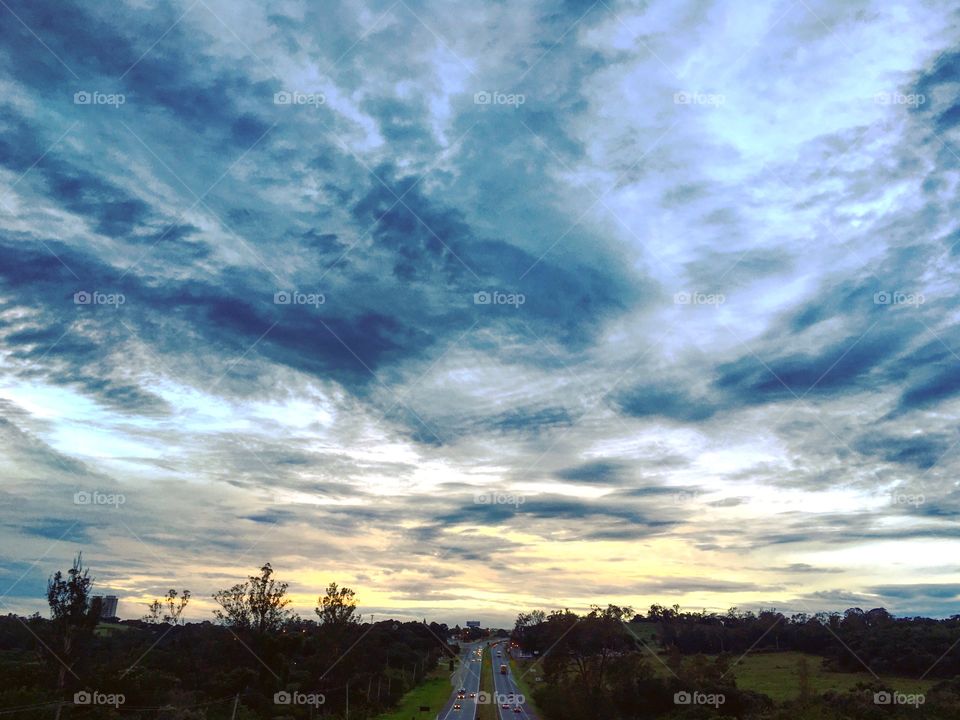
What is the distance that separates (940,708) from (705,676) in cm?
2321

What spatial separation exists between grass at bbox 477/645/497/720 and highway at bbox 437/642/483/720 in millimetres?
762

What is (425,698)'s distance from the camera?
317ft

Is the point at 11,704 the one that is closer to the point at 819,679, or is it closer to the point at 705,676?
the point at 705,676

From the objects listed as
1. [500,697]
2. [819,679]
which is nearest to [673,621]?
[819,679]

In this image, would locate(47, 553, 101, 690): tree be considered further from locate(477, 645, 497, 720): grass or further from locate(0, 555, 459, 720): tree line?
locate(477, 645, 497, 720): grass

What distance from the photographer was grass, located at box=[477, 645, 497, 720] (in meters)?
71.7

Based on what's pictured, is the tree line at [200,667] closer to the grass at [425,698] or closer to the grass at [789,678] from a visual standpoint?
the grass at [425,698]
